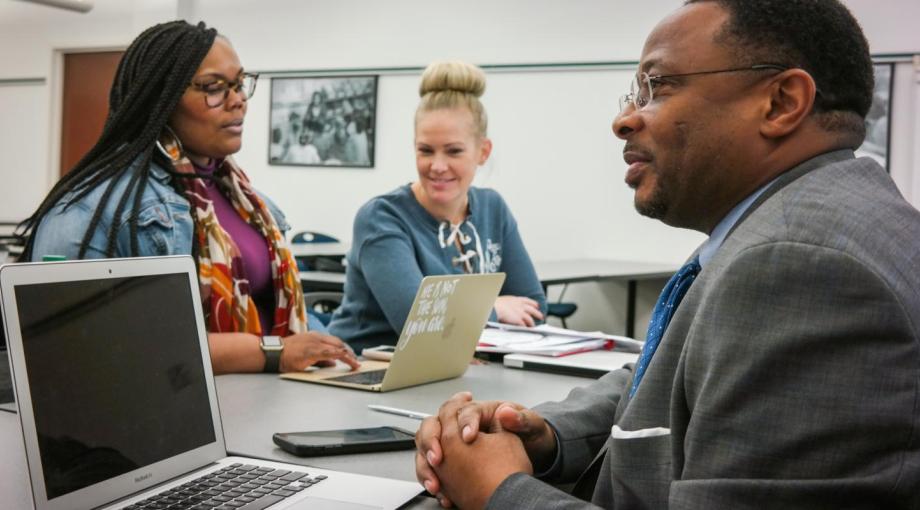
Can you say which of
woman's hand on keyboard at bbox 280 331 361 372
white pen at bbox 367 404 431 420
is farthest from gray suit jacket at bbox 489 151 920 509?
woman's hand on keyboard at bbox 280 331 361 372

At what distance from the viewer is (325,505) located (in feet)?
3.38

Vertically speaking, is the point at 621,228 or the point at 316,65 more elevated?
the point at 316,65

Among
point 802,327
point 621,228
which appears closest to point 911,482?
point 802,327

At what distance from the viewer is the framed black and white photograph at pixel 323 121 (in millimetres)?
7004

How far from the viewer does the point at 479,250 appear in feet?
8.75

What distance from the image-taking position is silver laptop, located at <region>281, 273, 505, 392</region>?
5.57 feet

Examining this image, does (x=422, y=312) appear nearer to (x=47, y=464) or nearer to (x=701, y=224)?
(x=701, y=224)

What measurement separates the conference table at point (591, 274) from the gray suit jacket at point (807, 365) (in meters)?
3.55

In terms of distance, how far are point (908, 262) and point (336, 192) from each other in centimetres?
652

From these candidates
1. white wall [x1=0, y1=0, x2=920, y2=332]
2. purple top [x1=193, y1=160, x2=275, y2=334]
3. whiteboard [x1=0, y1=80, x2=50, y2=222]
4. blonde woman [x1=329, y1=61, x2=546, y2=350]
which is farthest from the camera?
whiteboard [x1=0, y1=80, x2=50, y2=222]

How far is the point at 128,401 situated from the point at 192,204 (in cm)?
114

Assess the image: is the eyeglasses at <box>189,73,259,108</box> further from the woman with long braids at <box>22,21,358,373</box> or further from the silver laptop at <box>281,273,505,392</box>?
the silver laptop at <box>281,273,505,392</box>

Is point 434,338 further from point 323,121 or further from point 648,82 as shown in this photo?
point 323,121

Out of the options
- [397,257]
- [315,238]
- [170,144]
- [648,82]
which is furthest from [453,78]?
[315,238]
